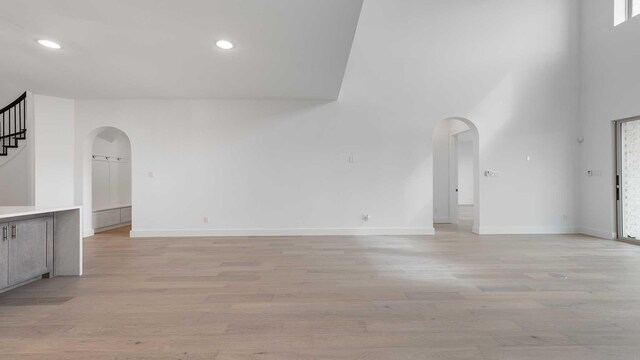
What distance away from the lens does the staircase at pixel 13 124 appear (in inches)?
237

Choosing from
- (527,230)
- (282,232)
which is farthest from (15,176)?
(527,230)

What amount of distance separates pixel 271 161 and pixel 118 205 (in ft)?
15.5

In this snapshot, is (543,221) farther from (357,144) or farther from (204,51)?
(204,51)

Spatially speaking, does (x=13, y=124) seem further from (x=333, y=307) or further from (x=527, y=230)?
(x=527, y=230)

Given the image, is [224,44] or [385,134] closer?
[224,44]

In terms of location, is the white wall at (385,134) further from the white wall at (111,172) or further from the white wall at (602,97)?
the white wall at (111,172)

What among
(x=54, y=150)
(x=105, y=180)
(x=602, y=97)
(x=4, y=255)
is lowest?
(x=4, y=255)

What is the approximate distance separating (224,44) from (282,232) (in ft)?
12.5

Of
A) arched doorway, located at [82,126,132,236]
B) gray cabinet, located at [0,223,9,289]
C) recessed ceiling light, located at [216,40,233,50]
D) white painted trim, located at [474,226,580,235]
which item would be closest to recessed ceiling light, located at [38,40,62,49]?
recessed ceiling light, located at [216,40,233,50]

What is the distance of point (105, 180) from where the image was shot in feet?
25.9

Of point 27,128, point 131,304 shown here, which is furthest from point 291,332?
point 27,128

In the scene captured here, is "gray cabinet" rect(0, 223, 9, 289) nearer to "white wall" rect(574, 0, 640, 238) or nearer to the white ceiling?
the white ceiling

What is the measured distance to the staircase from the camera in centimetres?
601

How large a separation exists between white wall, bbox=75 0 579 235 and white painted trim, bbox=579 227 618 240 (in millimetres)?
336
